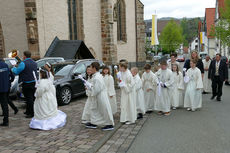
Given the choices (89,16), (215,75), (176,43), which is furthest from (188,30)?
(215,75)

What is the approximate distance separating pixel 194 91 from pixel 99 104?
394cm

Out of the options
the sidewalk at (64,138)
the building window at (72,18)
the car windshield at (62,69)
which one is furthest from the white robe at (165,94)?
the building window at (72,18)

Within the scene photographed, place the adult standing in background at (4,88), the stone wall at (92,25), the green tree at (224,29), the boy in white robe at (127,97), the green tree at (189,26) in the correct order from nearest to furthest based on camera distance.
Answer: the adult standing in background at (4,88), the boy in white robe at (127,97), the stone wall at (92,25), the green tree at (224,29), the green tree at (189,26)

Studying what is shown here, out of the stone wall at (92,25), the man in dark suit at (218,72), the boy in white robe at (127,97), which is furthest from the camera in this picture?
the stone wall at (92,25)

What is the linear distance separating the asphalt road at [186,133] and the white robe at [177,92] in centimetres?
50

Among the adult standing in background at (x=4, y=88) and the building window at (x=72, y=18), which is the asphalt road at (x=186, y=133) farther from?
the building window at (x=72, y=18)

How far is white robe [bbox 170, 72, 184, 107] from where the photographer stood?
874 cm

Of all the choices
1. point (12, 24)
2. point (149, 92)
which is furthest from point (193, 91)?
point (12, 24)

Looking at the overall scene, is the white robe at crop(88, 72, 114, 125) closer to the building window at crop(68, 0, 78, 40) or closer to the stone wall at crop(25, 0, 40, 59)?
the stone wall at crop(25, 0, 40, 59)

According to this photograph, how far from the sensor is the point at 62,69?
417 inches

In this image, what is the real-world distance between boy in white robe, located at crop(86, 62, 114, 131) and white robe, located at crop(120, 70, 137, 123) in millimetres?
683

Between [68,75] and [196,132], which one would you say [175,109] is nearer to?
[196,132]

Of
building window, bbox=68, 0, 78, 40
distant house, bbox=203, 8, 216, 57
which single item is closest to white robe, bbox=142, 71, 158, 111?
building window, bbox=68, 0, 78, 40

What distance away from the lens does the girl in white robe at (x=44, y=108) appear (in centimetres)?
634
